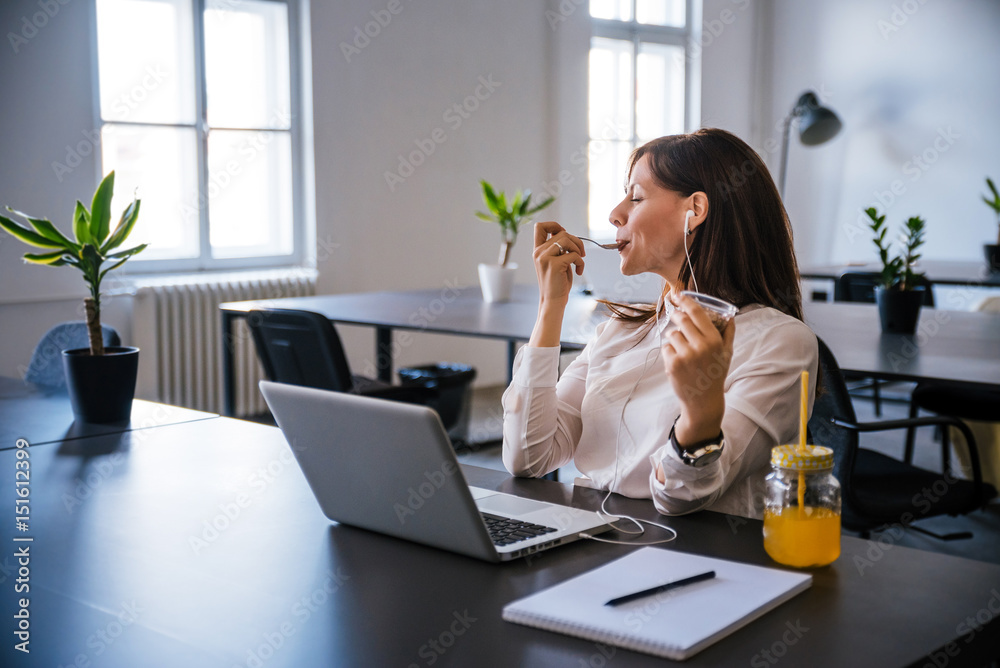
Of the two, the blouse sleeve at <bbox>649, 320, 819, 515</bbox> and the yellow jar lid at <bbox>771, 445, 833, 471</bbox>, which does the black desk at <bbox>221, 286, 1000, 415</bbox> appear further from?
the yellow jar lid at <bbox>771, 445, 833, 471</bbox>

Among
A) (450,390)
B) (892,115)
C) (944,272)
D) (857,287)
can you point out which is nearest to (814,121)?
(892,115)

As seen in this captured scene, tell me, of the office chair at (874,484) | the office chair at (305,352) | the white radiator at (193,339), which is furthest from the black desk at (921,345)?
the white radiator at (193,339)

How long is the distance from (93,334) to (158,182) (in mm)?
3205

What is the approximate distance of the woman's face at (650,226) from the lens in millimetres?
1567

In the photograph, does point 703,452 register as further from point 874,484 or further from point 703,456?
point 874,484

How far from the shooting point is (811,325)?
10.1 ft

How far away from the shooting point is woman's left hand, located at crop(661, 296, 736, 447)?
114 centimetres

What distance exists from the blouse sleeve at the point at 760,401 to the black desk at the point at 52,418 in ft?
3.68

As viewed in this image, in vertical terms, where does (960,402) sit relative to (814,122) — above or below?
below

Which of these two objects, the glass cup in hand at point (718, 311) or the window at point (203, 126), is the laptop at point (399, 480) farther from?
the window at point (203, 126)

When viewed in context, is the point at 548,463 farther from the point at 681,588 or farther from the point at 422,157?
the point at 422,157

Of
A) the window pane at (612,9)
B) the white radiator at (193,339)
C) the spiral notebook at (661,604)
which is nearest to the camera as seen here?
the spiral notebook at (661,604)

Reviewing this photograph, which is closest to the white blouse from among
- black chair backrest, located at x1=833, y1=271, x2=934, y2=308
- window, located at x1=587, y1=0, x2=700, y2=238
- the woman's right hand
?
Answer: the woman's right hand

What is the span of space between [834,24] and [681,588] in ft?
24.3
